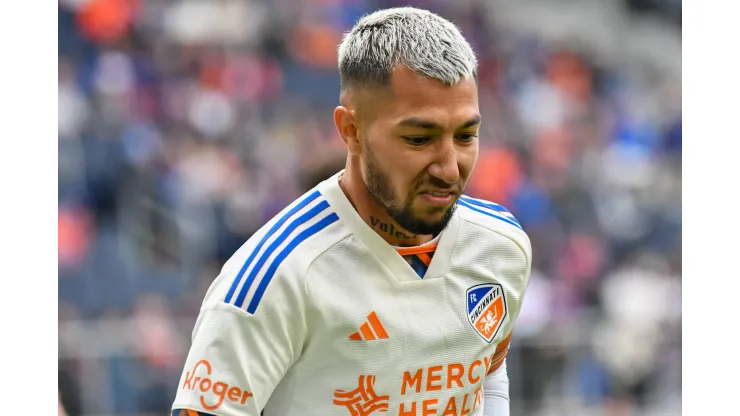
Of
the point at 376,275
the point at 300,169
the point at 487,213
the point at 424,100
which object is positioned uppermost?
the point at 424,100

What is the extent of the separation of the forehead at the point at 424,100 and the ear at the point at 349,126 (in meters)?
0.16

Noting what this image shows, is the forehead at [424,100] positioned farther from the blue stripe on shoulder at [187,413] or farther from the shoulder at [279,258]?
the blue stripe on shoulder at [187,413]

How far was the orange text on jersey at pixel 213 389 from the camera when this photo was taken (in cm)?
260

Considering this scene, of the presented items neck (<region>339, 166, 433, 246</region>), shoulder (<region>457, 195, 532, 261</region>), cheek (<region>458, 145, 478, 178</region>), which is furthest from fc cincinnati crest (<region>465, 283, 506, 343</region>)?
cheek (<region>458, 145, 478, 178</region>)

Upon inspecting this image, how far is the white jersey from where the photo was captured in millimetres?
2615

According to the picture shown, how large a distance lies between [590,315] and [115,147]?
451cm

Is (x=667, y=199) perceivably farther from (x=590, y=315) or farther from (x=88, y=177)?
(x=88, y=177)

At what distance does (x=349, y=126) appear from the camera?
2.78 meters

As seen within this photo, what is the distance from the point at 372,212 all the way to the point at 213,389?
657 mm

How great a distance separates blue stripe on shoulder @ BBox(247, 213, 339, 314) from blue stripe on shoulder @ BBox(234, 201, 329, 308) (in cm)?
3

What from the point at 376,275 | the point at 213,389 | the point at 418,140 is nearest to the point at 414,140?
the point at 418,140

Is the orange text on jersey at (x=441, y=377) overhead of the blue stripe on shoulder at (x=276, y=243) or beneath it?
beneath

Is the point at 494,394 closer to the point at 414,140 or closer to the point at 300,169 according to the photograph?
the point at 414,140

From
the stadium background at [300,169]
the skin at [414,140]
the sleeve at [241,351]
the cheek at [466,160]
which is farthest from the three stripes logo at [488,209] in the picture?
the stadium background at [300,169]
